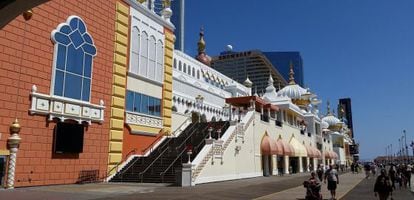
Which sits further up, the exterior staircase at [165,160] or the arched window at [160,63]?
the arched window at [160,63]

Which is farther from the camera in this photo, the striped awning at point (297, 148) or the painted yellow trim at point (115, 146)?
the striped awning at point (297, 148)

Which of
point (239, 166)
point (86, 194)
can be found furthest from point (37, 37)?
point (239, 166)

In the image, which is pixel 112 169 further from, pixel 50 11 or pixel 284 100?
pixel 284 100

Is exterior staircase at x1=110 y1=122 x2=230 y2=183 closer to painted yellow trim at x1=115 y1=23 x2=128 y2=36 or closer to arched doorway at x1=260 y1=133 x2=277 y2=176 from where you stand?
arched doorway at x1=260 y1=133 x2=277 y2=176

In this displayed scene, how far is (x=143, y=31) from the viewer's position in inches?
1136

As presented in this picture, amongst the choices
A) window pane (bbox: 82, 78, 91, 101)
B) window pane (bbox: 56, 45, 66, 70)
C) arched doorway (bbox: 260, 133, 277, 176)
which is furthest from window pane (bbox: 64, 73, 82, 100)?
arched doorway (bbox: 260, 133, 277, 176)

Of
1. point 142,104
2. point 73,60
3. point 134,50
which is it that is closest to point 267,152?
point 142,104

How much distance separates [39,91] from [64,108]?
1706 millimetres

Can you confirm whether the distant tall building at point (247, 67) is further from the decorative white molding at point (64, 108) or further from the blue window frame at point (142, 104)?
the decorative white molding at point (64, 108)

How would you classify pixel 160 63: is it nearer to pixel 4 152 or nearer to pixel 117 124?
pixel 117 124

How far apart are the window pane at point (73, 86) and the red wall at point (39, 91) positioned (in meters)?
1.15

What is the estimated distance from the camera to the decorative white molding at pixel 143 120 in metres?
26.7

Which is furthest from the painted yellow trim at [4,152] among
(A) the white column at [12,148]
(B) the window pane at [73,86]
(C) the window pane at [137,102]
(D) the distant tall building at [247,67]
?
(D) the distant tall building at [247,67]

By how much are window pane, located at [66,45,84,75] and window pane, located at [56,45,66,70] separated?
29 cm
